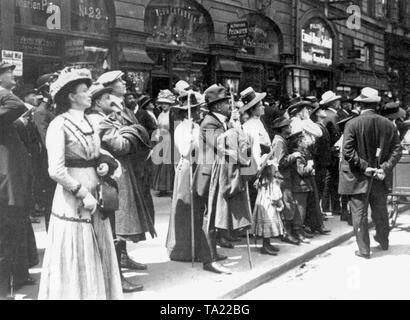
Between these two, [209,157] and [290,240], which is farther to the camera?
[290,240]

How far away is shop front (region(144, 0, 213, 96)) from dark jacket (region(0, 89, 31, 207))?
953 centimetres

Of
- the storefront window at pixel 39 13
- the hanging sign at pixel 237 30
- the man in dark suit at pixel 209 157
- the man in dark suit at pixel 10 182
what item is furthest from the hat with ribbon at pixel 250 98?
the hanging sign at pixel 237 30

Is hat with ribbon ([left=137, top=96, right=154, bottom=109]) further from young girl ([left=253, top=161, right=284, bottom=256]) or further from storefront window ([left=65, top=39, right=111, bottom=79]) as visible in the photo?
young girl ([left=253, top=161, right=284, bottom=256])

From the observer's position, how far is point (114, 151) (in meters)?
4.87

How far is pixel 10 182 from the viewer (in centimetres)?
491

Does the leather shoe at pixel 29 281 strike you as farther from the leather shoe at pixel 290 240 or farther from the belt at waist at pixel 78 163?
the leather shoe at pixel 290 240

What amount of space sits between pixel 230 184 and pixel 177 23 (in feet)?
33.4

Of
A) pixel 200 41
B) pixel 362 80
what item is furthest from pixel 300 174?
pixel 362 80

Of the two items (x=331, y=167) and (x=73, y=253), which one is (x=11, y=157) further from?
(x=331, y=167)

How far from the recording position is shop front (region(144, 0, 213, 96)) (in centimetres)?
1450

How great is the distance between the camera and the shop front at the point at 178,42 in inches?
571

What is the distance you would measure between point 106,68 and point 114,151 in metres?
8.71

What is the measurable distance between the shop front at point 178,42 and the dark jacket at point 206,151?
8.64 m

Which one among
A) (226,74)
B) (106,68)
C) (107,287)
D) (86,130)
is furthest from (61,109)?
(226,74)
